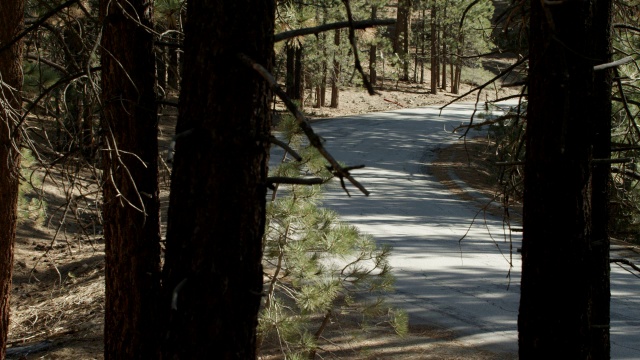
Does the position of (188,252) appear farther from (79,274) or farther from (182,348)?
(79,274)

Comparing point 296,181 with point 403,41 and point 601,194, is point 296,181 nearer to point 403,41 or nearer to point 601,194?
point 601,194

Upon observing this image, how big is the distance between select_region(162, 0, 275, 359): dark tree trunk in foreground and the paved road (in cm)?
224

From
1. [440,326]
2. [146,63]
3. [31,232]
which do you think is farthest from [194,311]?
[31,232]

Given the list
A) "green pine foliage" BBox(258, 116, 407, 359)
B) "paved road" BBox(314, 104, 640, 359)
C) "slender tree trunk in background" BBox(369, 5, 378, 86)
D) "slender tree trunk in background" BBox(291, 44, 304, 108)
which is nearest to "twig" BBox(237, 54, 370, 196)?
"paved road" BBox(314, 104, 640, 359)

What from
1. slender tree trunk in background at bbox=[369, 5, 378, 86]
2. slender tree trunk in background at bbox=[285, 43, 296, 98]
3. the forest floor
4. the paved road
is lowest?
the forest floor

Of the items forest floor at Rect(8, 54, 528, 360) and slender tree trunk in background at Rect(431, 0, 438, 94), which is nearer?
forest floor at Rect(8, 54, 528, 360)

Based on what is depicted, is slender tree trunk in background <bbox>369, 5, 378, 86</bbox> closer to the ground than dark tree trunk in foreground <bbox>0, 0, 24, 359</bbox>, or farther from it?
farther from it

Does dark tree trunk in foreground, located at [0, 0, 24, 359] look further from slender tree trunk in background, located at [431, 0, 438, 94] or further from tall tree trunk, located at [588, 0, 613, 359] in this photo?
slender tree trunk in background, located at [431, 0, 438, 94]

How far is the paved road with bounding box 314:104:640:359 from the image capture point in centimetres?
743

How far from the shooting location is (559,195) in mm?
3514

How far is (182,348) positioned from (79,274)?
7563 millimetres

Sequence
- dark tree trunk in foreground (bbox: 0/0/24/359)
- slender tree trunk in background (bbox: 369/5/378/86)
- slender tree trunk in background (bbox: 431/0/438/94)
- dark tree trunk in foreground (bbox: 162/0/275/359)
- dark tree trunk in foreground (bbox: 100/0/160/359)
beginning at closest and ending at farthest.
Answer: dark tree trunk in foreground (bbox: 162/0/275/359), dark tree trunk in foreground (bbox: 100/0/160/359), dark tree trunk in foreground (bbox: 0/0/24/359), slender tree trunk in background (bbox: 369/5/378/86), slender tree trunk in background (bbox: 431/0/438/94)

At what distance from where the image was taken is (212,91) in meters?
2.82

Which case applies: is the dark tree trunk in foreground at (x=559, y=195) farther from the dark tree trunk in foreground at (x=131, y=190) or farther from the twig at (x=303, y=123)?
the dark tree trunk in foreground at (x=131, y=190)
